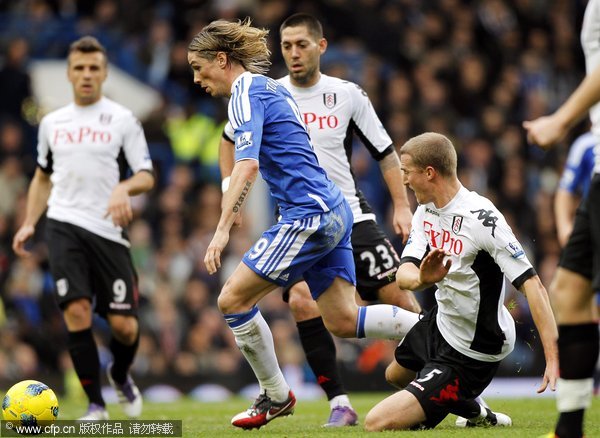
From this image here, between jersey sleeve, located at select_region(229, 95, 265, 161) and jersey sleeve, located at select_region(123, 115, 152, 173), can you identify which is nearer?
jersey sleeve, located at select_region(229, 95, 265, 161)

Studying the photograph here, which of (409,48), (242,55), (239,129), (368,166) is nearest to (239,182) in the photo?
Result: (239,129)

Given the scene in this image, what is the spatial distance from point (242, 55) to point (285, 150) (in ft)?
2.30

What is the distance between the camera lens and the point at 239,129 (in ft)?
21.9

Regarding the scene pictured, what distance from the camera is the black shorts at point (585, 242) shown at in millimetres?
5105

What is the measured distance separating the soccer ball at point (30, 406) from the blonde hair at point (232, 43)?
7.84 ft

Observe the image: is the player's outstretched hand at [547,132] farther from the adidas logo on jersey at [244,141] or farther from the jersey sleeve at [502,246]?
the adidas logo on jersey at [244,141]

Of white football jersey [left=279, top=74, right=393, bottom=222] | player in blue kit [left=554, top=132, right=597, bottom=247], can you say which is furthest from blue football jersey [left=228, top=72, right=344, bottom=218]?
player in blue kit [left=554, top=132, right=597, bottom=247]

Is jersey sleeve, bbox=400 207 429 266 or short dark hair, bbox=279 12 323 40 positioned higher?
short dark hair, bbox=279 12 323 40

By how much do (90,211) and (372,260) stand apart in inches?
95.5

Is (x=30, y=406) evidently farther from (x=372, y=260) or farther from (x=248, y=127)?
(x=372, y=260)

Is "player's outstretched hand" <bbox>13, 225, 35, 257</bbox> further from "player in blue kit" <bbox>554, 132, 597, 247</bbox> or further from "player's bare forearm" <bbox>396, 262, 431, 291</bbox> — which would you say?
"player in blue kit" <bbox>554, 132, 597, 247</bbox>

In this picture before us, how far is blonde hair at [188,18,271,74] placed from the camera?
6.99m

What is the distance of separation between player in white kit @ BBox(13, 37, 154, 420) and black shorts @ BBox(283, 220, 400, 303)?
5.45 feet

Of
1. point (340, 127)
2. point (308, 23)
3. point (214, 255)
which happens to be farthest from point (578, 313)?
point (308, 23)
